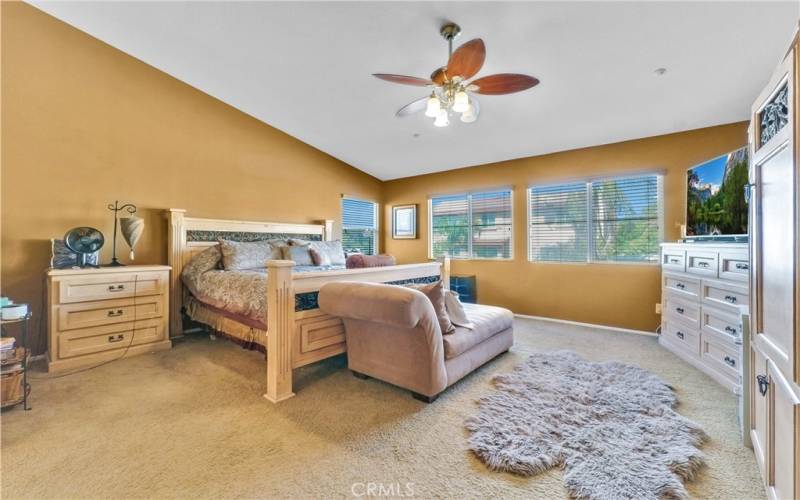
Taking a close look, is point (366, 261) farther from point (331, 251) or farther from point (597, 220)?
point (597, 220)

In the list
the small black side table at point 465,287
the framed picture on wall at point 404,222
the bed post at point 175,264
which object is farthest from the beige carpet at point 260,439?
the framed picture on wall at point 404,222

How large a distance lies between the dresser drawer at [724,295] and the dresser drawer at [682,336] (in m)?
0.37

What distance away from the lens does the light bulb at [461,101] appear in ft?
7.39

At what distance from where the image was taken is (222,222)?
164 inches

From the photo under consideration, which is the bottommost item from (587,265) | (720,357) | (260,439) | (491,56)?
(260,439)

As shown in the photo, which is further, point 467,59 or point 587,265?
point 587,265

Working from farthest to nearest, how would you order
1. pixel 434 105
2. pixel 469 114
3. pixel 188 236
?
pixel 188 236 → pixel 469 114 → pixel 434 105

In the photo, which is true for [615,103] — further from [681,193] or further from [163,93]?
[163,93]

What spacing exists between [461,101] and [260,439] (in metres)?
2.40

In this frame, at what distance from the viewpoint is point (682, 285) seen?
3.14 m

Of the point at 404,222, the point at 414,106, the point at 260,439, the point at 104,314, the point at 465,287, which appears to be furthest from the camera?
the point at 404,222

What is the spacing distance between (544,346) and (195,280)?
376cm

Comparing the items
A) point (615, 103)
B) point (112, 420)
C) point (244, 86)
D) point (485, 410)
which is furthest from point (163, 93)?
point (615, 103)

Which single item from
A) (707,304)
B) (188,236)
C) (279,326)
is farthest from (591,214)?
(188,236)
